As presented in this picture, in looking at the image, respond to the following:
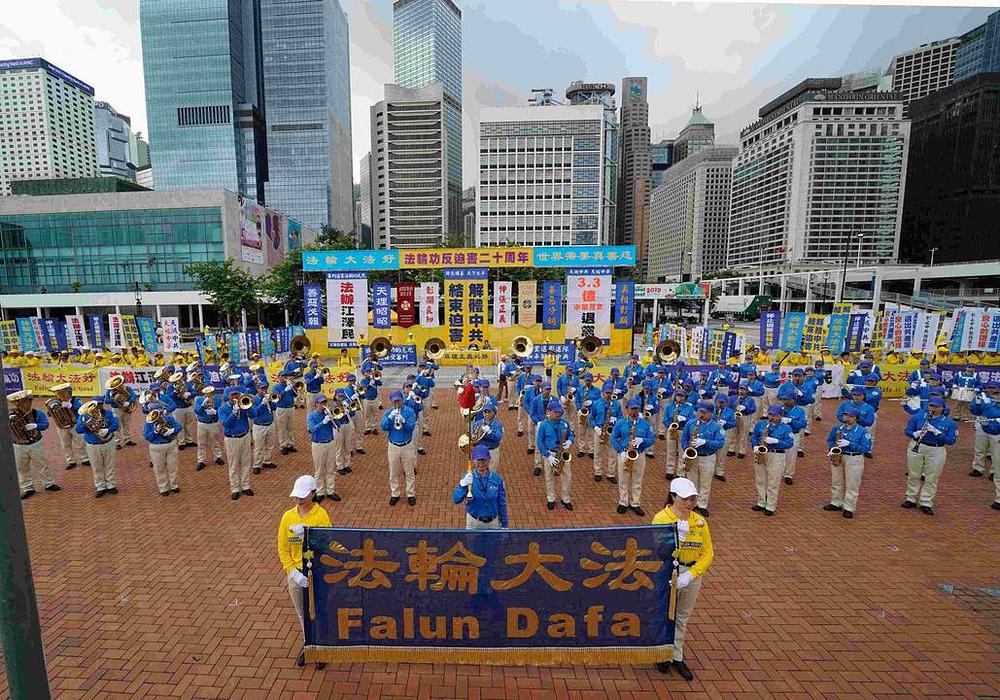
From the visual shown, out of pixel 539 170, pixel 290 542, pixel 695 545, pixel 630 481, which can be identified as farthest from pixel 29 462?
pixel 539 170

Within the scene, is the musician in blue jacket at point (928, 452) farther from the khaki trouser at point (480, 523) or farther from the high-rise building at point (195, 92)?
the high-rise building at point (195, 92)

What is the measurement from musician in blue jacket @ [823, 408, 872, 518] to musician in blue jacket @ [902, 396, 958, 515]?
43.6 inches

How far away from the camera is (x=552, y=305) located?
85.1 feet

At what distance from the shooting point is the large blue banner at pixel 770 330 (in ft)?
65.3

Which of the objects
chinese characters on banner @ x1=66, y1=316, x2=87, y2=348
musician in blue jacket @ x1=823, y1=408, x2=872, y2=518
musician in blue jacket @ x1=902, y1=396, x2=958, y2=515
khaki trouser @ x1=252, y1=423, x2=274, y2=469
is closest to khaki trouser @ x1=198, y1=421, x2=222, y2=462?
khaki trouser @ x1=252, y1=423, x2=274, y2=469

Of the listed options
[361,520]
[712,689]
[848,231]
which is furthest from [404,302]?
[848,231]

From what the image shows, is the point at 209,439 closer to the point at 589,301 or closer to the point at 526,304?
Answer: the point at 526,304

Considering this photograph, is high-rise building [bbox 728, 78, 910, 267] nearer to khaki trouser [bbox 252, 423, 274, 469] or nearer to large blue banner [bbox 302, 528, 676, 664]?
khaki trouser [bbox 252, 423, 274, 469]

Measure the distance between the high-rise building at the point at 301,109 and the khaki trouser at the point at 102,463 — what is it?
123244 mm

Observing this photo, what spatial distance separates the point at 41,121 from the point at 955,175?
21601 centimetres

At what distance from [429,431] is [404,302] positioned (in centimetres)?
1444

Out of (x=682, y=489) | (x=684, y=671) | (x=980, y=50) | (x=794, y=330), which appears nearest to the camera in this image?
(x=682, y=489)

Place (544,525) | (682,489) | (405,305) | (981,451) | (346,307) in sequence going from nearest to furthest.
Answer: (682,489) → (544,525) → (981,451) → (346,307) → (405,305)

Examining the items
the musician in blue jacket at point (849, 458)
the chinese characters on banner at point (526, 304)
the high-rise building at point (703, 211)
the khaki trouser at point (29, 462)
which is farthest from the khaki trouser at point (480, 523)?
the high-rise building at point (703, 211)
